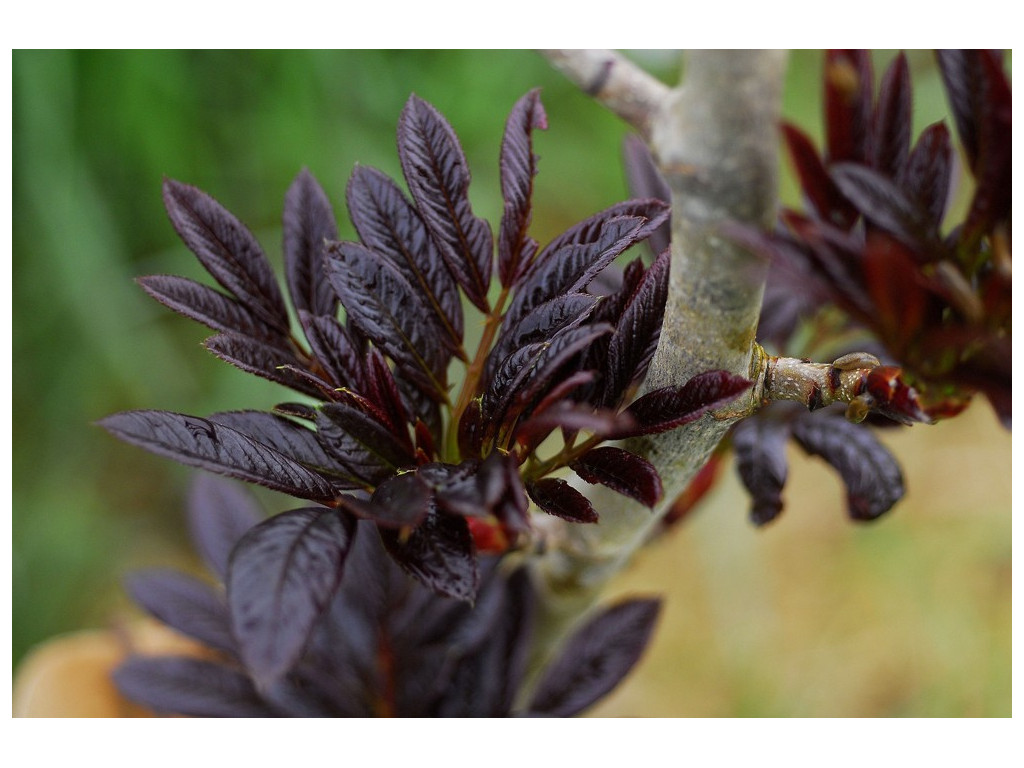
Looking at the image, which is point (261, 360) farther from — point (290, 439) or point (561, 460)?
point (561, 460)

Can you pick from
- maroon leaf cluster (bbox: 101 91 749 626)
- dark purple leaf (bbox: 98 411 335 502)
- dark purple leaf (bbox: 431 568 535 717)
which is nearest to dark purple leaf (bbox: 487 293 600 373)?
maroon leaf cluster (bbox: 101 91 749 626)

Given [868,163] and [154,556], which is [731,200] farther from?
[154,556]

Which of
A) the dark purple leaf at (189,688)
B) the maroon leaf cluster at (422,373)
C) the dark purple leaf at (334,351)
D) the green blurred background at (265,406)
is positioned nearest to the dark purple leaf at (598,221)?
the maroon leaf cluster at (422,373)

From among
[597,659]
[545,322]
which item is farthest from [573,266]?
[597,659]

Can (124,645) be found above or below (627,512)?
below
